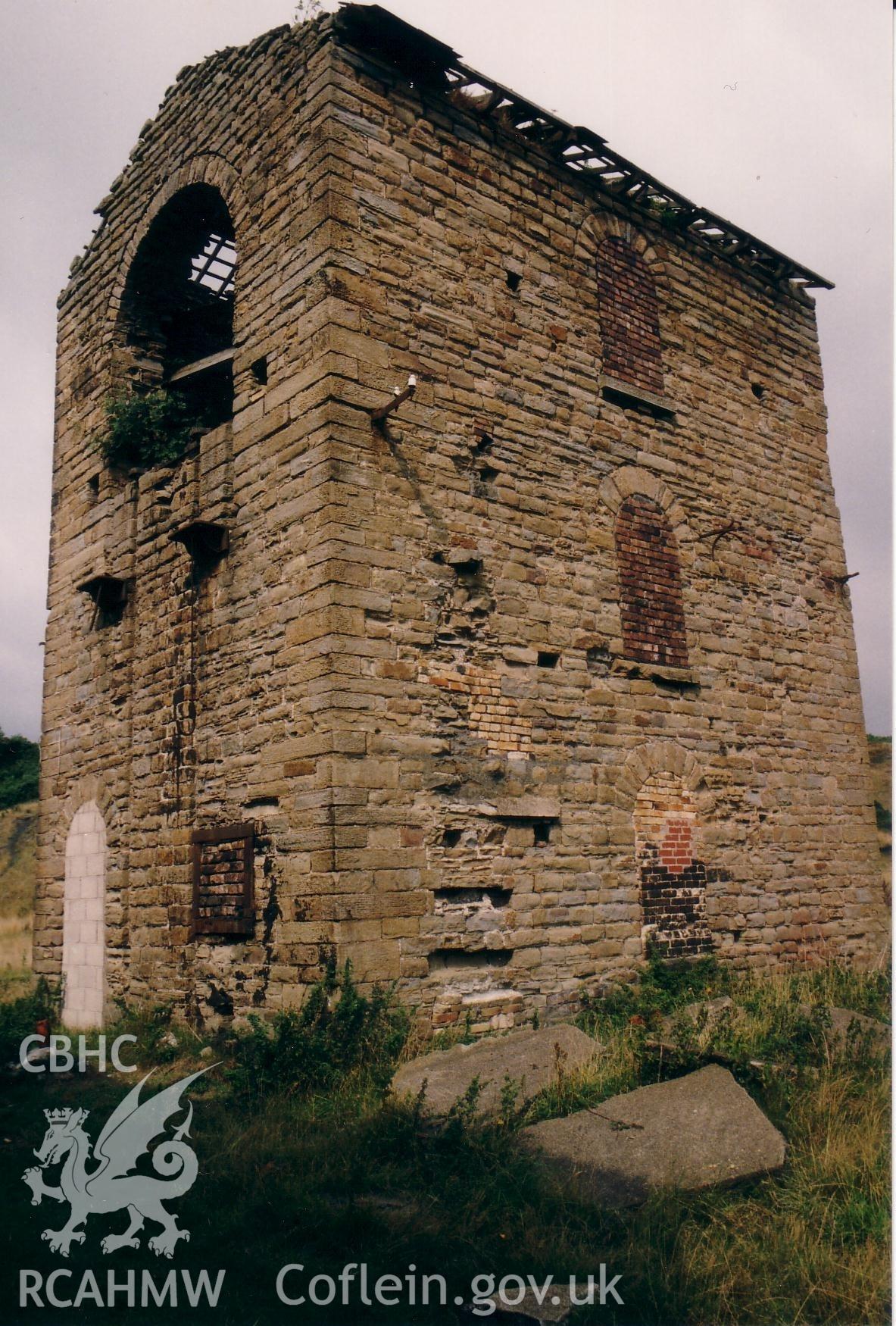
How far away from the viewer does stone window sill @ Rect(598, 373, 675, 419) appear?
934cm

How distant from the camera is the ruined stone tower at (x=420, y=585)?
6945 mm

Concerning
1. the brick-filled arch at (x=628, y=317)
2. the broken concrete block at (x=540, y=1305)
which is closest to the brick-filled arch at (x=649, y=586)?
the brick-filled arch at (x=628, y=317)

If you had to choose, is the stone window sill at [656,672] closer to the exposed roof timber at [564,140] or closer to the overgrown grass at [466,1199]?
the overgrown grass at [466,1199]

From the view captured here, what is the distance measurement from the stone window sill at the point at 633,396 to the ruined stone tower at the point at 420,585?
7 centimetres

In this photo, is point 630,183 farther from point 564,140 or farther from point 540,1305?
point 540,1305

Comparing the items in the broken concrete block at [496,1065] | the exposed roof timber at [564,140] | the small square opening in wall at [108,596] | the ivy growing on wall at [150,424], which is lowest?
the broken concrete block at [496,1065]

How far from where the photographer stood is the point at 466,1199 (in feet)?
14.5

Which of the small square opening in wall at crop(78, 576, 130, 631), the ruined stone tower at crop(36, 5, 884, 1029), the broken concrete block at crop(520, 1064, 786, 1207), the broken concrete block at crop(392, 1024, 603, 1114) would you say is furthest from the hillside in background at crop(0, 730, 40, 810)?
the broken concrete block at crop(520, 1064, 786, 1207)

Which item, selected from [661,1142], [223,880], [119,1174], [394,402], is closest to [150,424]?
[394,402]

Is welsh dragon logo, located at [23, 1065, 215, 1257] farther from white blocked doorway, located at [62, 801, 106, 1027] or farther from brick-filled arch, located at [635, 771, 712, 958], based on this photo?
brick-filled arch, located at [635, 771, 712, 958]

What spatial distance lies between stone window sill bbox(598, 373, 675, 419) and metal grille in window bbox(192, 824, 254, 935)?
17.4ft

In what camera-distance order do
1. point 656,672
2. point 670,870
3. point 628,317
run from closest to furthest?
point 670,870 < point 656,672 < point 628,317

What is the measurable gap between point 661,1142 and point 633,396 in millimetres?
6860

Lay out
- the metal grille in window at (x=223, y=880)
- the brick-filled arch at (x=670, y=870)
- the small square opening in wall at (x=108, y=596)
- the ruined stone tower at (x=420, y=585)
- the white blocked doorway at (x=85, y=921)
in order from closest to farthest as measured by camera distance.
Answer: the ruined stone tower at (x=420, y=585), the metal grille in window at (x=223, y=880), the brick-filled arch at (x=670, y=870), the white blocked doorway at (x=85, y=921), the small square opening in wall at (x=108, y=596)
